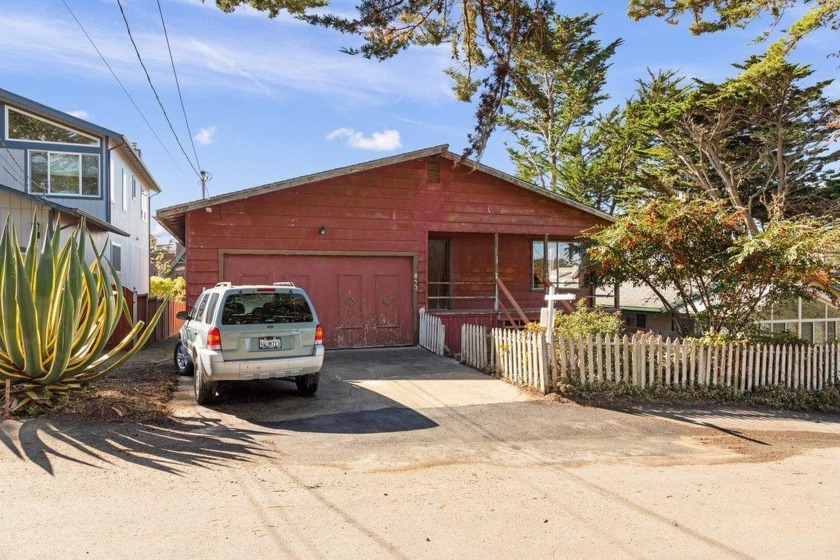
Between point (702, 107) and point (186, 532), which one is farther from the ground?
point (702, 107)

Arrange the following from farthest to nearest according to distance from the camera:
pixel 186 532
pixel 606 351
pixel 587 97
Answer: pixel 587 97
pixel 606 351
pixel 186 532

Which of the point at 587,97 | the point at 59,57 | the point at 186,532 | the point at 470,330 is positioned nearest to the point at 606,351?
the point at 470,330

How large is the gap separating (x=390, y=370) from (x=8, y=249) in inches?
255

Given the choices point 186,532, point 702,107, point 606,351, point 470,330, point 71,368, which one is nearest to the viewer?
point 186,532

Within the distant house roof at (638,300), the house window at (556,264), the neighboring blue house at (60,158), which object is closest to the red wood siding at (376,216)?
the house window at (556,264)

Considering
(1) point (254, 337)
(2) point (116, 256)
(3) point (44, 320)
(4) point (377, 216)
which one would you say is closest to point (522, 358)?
(1) point (254, 337)

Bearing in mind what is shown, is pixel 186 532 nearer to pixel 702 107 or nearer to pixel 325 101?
pixel 325 101

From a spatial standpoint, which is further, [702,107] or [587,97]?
[587,97]

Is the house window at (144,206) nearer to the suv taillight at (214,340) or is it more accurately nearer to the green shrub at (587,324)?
the suv taillight at (214,340)

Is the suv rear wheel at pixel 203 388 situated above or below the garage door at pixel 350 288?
below

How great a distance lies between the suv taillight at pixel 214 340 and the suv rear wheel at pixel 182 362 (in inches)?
119

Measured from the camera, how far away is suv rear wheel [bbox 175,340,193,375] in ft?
33.3

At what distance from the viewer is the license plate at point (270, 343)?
7598 mm

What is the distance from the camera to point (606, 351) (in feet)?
29.4
